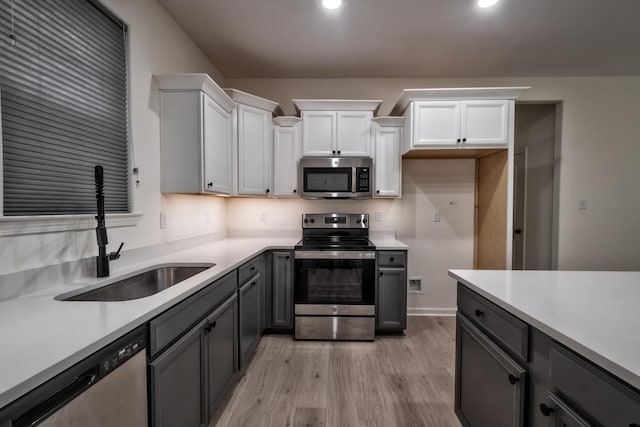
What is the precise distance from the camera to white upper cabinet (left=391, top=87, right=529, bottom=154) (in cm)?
258

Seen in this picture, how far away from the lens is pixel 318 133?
2871 mm

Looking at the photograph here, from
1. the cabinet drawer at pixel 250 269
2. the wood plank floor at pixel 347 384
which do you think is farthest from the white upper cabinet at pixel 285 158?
the wood plank floor at pixel 347 384

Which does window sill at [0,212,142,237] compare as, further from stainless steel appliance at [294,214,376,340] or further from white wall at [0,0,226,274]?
stainless steel appliance at [294,214,376,340]

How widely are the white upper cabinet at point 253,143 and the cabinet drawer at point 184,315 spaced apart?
4.11ft

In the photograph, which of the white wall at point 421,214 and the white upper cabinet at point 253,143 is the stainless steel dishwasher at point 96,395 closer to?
the white upper cabinet at point 253,143

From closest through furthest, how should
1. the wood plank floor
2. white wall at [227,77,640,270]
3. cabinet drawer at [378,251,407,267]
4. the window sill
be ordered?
the window sill, the wood plank floor, cabinet drawer at [378,251,407,267], white wall at [227,77,640,270]

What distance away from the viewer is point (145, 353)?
0.98 meters

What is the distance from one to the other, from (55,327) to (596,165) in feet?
15.0

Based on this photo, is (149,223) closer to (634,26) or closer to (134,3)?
(134,3)

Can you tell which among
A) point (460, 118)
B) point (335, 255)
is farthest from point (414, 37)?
point (335, 255)

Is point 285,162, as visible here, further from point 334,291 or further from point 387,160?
point 334,291

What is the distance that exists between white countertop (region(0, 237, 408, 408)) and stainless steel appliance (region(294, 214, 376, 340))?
4.23ft

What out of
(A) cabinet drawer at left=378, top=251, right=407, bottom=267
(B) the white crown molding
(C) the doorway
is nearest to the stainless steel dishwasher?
(A) cabinet drawer at left=378, top=251, right=407, bottom=267

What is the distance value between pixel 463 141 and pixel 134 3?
2731 mm
